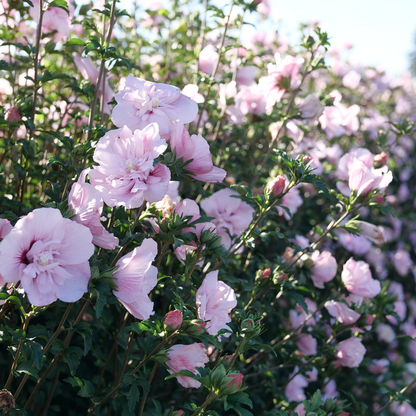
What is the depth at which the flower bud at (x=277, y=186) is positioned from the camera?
142 cm

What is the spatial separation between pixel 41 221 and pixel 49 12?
1.31 m

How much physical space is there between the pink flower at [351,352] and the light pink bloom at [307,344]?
209 millimetres

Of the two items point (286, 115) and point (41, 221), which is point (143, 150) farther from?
point (286, 115)

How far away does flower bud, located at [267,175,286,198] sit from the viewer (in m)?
1.42

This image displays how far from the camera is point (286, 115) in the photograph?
6.89 feet

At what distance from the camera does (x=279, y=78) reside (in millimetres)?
2043

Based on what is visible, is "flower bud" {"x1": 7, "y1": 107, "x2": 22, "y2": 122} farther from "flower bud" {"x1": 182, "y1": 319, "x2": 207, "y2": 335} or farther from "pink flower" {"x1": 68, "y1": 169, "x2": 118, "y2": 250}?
"flower bud" {"x1": 182, "y1": 319, "x2": 207, "y2": 335}

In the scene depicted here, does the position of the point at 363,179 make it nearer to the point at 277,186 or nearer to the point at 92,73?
the point at 277,186

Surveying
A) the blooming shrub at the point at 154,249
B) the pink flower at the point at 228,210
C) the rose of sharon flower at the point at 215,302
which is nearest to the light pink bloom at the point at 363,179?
the blooming shrub at the point at 154,249

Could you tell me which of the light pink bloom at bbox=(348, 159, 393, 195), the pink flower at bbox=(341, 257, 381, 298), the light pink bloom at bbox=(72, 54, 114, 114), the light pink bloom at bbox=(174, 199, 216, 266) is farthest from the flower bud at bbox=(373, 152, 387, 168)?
the light pink bloom at bbox=(72, 54, 114, 114)

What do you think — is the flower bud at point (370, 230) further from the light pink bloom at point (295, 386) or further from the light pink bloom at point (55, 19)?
the light pink bloom at point (55, 19)

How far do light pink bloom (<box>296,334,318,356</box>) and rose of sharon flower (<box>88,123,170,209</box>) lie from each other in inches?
56.6

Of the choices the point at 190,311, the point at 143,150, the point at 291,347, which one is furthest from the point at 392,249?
the point at 143,150

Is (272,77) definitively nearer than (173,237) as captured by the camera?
No
